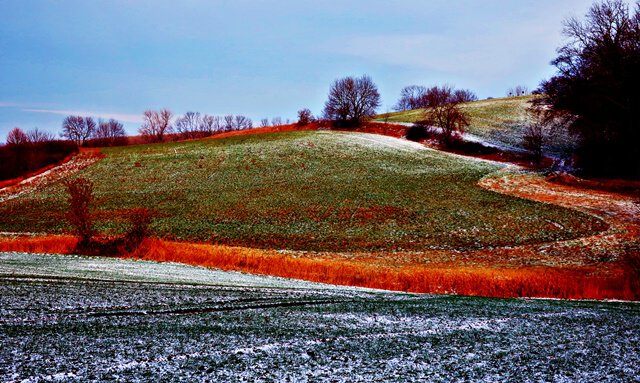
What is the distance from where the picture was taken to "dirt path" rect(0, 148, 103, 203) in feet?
154

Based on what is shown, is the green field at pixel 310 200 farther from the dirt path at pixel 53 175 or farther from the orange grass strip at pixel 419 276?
the orange grass strip at pixel 419 276

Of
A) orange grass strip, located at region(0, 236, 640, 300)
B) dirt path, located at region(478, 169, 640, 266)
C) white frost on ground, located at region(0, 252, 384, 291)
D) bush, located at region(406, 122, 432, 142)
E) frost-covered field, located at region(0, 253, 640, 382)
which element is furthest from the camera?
bush, located at region(406, 122, 432, 142)

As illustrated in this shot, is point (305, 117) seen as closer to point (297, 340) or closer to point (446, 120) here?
point (446, 120)

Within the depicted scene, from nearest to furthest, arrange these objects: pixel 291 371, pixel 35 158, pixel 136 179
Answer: pixel 291 371
pixel 136 179
pixel 35 158

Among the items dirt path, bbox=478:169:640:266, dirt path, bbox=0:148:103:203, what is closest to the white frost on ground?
dirt path, bbox=478:169:640:266

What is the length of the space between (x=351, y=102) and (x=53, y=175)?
160ft

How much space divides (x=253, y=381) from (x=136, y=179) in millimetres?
49600

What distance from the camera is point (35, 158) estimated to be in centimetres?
5666

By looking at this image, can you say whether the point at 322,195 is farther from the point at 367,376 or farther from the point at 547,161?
the point at 367,376

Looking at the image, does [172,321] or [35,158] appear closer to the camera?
[172,321]

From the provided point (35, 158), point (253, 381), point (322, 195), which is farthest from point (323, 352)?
point (35, 158)

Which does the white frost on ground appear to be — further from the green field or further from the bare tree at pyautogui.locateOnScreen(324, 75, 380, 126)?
the bare tree at pyautogui.locateOnScreen(324, 75, 380, 126)

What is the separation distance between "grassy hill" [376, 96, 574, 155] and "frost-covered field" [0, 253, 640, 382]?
5850 centimetres

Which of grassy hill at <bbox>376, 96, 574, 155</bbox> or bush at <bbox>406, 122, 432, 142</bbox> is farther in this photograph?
bush at <bbox>406, 122, 432, 142</bbox>
